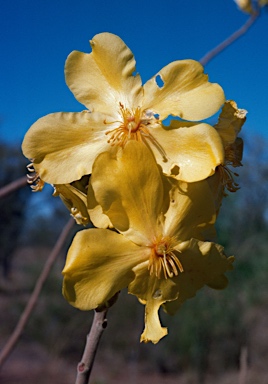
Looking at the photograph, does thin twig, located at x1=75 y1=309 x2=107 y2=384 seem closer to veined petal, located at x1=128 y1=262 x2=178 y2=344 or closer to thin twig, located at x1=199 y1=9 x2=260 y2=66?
veined petal, located at x1=128 y1=262 x2=178 y2=344

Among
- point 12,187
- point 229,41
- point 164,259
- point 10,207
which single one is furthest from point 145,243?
point 10,207

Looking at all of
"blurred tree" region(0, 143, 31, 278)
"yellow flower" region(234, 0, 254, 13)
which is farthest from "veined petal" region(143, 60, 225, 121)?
"blurred tree" region(0, 143, 31, 278)

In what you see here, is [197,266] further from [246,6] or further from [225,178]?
[246,6]

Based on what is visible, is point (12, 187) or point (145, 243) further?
point (12, 187)

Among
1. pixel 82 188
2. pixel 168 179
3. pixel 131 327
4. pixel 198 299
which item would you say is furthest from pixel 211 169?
pixel 131 327

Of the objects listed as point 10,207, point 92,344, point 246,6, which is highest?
point 246,6

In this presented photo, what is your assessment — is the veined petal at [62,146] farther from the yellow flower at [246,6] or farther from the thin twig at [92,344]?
the yellow flower at [246,6]

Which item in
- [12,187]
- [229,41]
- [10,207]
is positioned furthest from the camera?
[10,207]
